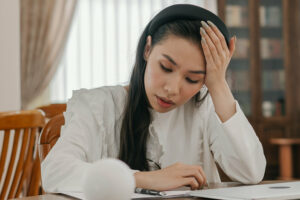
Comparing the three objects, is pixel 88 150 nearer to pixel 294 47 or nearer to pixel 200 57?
pixel 200 57

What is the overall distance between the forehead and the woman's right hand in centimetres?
31

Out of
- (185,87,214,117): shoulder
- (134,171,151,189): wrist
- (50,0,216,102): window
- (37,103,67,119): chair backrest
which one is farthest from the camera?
(50,0,216,102): window

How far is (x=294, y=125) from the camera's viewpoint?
5805 millimetres

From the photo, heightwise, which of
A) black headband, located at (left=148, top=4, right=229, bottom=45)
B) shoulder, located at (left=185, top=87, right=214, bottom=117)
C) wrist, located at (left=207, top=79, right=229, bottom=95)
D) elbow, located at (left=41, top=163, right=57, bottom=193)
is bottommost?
elbow, located at (left=41, top=163, right=57, bottom=193)

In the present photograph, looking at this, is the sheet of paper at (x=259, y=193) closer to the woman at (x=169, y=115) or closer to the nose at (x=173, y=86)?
the woman at (x=169, y=115)

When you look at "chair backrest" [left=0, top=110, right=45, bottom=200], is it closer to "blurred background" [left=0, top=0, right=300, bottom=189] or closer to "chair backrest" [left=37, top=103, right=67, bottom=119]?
"chair backrest" [left=37, top=103, right=67, bottom=119]

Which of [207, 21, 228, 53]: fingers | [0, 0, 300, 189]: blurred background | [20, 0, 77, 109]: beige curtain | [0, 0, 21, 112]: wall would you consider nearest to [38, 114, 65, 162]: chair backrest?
[207, 21, 228, 53]: fingers

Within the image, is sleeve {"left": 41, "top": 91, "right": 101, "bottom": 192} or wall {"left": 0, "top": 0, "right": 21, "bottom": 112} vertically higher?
wall {"left": 0, "top": 0, "right": 21, "bottom": 112}

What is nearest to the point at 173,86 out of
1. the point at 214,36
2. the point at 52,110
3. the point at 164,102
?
the point at 164,102

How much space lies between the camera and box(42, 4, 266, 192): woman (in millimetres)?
1307

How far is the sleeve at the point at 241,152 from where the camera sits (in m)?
1.32

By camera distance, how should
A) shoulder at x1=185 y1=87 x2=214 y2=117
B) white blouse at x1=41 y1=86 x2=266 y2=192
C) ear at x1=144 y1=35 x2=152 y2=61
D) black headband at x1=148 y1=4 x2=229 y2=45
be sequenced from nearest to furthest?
white blouse at x1=41 y1=86 x2=266 y2=192, black headband at x1=148 y1=4 x2=229 y2=45, ear at x1=144 y1=35 x2=152 y2=61, shoulder at x1=185 y1=87 x2=214 y2=117

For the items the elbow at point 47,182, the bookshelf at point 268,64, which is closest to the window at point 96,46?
the bookshelf at point 268,64

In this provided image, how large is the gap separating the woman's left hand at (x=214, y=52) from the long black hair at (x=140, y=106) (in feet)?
0.08
